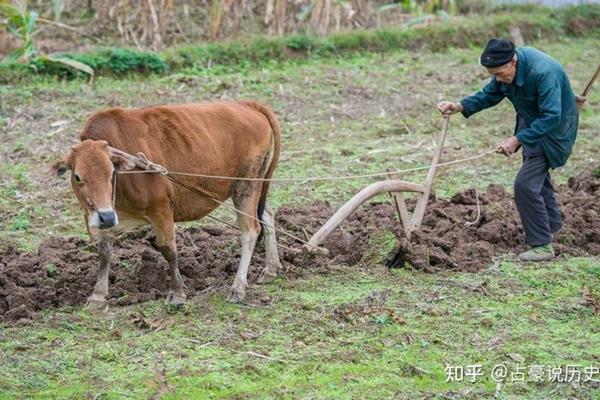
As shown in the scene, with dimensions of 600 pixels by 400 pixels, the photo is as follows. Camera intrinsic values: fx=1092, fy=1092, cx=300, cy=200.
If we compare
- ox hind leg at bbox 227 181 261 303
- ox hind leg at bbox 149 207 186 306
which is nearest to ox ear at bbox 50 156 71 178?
ox hind leg at bbox 149 207 186 306

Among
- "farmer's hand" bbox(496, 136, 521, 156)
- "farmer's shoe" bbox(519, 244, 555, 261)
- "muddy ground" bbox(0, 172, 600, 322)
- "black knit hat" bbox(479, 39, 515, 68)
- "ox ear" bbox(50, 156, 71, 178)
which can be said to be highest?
"black knit hat" bbox(479, 39, 515, 68)

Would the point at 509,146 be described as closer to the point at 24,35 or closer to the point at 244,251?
the point at 244,251

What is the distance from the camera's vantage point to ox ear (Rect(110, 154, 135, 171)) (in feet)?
24.9

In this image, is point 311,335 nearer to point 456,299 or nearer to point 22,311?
point 456,299

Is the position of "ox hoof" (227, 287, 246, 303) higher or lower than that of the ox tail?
lower

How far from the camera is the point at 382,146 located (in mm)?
13078

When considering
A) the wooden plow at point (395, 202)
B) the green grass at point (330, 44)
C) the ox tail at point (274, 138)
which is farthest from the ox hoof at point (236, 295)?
the green grass at point (330, 44)

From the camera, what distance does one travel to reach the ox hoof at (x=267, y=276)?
8664mm

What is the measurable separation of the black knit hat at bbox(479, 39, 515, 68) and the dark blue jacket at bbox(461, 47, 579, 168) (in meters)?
0.24

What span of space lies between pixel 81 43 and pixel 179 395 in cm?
1121

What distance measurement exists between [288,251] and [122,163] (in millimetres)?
1958

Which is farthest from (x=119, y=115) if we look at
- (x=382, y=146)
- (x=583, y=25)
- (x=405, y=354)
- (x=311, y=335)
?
(x=583, y=25)

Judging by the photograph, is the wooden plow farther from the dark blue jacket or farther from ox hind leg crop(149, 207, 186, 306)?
ox hind leg crop(149, 207, 186, 306)

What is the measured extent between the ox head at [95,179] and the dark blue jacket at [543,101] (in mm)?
3424
